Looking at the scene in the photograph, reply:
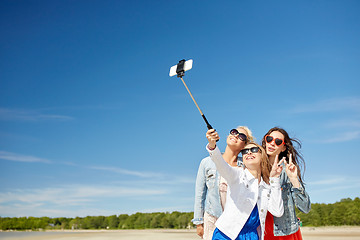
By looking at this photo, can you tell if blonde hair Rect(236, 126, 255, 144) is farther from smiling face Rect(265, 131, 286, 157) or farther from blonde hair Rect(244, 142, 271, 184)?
blonde hair Rect(244, 142, 271, 184)

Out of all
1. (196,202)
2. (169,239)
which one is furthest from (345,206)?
(196,202)

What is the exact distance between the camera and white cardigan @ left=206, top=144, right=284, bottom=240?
13.9 ft

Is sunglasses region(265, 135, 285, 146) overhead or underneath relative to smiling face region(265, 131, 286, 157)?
overhead

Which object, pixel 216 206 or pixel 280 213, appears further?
pixel 216 206

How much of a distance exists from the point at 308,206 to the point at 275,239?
64 centimetres

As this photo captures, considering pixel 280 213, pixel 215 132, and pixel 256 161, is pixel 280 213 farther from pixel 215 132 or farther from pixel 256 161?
pixel 215 132

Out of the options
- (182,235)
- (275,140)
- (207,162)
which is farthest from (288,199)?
(182,235)

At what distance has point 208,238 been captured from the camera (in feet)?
19.0

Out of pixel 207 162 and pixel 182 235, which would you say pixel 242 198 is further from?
pixel 182 235

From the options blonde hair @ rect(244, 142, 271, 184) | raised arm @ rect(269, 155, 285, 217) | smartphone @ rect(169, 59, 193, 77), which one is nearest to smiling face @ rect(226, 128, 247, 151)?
blonde hair @ rect(244, 142, 271, 184)

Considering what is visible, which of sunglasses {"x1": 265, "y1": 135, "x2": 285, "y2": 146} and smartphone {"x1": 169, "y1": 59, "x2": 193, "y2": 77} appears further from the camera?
sunglasses {"x1": 265, "y1": 135, "x2": 285, "y2": 146}

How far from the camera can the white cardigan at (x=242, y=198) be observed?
167 inches

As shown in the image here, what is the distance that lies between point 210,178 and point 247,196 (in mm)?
1622

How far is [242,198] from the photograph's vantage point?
4.39 meters
